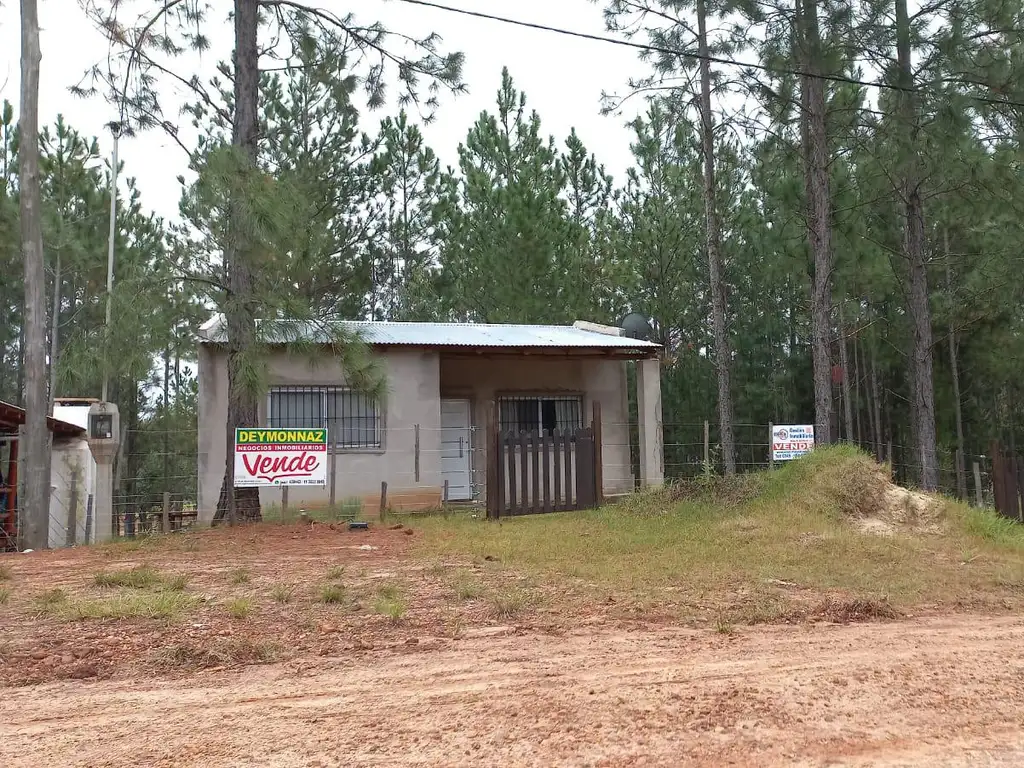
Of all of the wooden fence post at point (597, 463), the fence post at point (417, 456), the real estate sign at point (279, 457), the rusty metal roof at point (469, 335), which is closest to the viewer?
the real estate sign at point (279, 457)

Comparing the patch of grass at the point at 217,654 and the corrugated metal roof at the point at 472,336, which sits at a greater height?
the corrugated metal roof at the point at 472,336

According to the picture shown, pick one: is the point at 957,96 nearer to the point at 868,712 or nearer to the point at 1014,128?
the point at 1014,128

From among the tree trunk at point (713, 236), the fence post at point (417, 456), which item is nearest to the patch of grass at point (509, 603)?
the fence post at point (417, 456)

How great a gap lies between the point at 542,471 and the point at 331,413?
449cm

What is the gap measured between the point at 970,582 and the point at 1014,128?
9.67 m

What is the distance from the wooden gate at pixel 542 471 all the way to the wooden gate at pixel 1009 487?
6.84 meters

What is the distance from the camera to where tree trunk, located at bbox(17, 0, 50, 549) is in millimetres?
10602

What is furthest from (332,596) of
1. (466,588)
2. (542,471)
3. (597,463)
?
(597,463)

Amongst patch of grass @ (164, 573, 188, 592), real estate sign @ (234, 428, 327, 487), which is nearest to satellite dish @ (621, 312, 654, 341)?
real estate sign @ (234, 428, 327, 487)

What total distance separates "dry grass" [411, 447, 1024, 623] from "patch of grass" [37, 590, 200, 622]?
2233 millimetres

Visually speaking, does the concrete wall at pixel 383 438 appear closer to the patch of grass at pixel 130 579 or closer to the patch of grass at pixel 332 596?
the patch of grass at pixel 130 579

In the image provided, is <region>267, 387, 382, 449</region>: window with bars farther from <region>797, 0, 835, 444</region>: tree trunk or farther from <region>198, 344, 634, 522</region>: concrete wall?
<region>797, 0, 835, 444</region>: tree trunk

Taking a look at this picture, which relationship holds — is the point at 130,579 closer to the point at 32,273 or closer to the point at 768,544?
the point at 32,273

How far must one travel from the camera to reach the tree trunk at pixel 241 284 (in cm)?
1094
